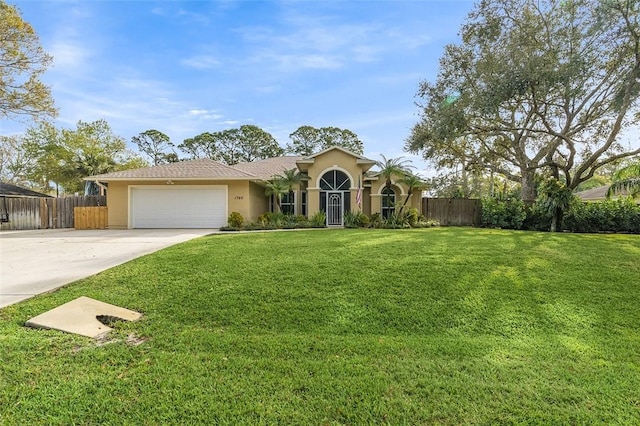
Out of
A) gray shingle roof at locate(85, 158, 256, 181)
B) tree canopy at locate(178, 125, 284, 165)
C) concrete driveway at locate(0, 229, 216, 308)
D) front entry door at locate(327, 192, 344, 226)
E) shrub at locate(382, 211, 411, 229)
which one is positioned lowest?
concrete driveway at locate(0, 229, 216, 308)

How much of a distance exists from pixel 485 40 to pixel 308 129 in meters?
25.7

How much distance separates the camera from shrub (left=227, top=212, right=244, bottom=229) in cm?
1614

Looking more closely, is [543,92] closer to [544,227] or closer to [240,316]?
[544,227]

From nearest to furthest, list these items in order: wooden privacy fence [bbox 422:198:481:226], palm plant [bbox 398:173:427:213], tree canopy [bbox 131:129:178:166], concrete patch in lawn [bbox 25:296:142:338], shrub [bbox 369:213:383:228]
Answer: concrete patch in lawn [bbox 25:296:142:338] → shrub [bbox 369:213:383:228] → palm plant [bbox 398:173:427:213] → wooden privacy fence [bbox 422:198:481:226] → tree canopy [bbox 131:129:178:166]

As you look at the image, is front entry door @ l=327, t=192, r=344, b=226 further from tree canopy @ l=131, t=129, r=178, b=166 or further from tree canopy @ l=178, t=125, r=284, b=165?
tree canopy @ l=131, t=129, r=178, b=166

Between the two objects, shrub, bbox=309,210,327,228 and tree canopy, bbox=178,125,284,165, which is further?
tree canopy, bbox=178,125,284,165

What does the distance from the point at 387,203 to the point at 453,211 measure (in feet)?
15.3

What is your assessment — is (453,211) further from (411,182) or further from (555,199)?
(555,199)

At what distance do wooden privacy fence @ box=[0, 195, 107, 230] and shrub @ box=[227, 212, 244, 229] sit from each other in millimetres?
9105

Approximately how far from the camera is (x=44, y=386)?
9.78 ft

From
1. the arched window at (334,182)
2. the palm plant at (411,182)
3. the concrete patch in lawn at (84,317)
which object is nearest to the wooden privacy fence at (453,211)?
the palm plant at (411,182)

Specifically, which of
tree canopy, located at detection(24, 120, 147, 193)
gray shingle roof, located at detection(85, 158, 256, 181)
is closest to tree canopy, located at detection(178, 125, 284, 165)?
tree canopy, located at detection(24, 120, 147, 193)

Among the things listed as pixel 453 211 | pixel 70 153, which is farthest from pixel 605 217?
pixel 70 153

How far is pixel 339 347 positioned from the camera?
3918 mm
